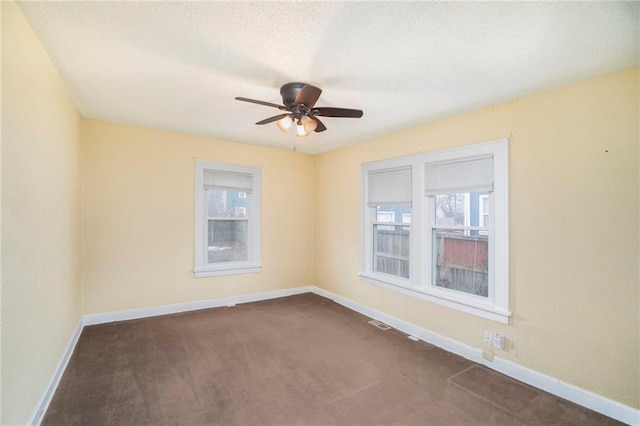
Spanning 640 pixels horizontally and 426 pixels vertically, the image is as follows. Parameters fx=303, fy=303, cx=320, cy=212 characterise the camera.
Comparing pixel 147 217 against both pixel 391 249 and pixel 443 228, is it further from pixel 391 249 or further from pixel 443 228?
pixel 443 228

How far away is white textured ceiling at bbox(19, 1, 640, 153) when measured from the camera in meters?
1.64

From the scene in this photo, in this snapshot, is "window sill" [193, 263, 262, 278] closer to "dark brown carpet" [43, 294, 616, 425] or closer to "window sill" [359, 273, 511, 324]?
"dark brown carpet" [43, 294, 616, 425]

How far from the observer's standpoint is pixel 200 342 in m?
3.29

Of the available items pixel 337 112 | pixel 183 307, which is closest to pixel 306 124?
pixel 337 112

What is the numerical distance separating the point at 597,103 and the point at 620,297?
1.43 meters

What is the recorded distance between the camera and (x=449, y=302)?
321 centimetres

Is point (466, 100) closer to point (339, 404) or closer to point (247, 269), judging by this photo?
point (339, 404)

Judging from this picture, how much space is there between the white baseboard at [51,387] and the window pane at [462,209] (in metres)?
3.72

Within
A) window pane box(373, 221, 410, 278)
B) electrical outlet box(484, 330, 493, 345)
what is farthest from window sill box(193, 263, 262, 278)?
electrical outlet box(484, 330, 493, 345)

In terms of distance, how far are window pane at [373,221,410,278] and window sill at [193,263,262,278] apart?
193cm

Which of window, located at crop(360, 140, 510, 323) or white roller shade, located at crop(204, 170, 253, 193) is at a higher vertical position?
white roller shade, located at crop(204, 170, 253, 193)

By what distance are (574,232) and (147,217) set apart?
15.1 ft

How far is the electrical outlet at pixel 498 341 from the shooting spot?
109 inches

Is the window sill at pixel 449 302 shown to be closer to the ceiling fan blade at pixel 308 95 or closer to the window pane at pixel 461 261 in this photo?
the window pane at pixel 461 261
